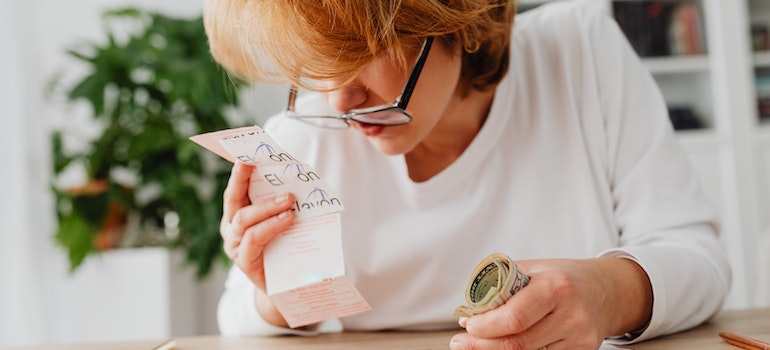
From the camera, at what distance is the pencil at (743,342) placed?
812 mm

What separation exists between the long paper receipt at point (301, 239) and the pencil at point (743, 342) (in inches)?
16.4

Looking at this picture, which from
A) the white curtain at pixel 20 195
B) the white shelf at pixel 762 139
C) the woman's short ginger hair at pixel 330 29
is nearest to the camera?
the woman's short ginger hair at pixel 330 29

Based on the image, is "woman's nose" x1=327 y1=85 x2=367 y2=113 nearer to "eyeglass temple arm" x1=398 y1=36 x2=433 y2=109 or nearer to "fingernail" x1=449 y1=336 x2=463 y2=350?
"eyeglass temple arm" x1=398 y1=36 x2=433 y2=109

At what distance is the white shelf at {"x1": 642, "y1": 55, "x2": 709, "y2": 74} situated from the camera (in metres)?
3.31

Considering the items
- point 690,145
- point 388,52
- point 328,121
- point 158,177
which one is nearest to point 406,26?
point 388,52

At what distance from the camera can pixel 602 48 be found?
1185 millimetres

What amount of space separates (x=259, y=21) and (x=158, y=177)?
76.4 inches

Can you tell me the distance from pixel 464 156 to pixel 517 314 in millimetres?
479

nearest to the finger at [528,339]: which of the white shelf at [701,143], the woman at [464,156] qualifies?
the woman at [464,156]

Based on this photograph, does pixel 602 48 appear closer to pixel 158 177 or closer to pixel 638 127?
pixel 638 127

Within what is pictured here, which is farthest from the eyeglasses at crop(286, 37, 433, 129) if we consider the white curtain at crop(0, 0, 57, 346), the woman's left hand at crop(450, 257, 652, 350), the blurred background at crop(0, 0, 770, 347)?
the white curtain at crop(0, 0, 57, 346)

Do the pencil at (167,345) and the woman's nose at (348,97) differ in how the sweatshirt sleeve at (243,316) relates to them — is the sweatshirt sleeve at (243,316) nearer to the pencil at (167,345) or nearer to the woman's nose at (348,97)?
the pencil at (167,345)

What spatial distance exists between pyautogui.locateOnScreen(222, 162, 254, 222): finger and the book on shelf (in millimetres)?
2752

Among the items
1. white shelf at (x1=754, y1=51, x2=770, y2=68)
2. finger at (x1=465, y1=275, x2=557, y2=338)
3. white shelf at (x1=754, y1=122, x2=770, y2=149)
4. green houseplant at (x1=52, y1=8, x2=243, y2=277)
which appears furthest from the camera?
white shelf at (x1=754, y1=51, x2=770, y2=68)
